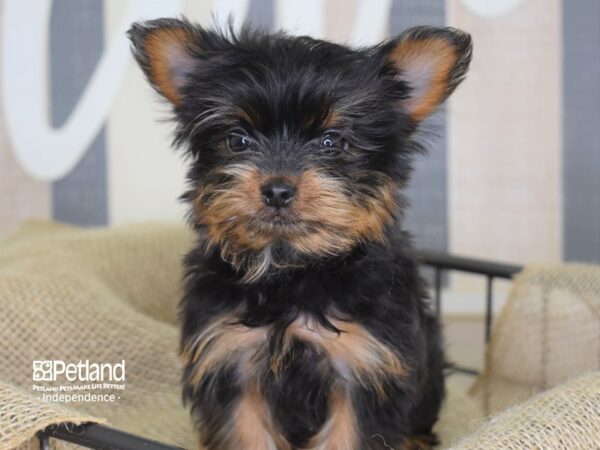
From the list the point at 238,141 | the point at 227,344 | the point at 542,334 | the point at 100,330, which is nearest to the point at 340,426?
the point at 227,344

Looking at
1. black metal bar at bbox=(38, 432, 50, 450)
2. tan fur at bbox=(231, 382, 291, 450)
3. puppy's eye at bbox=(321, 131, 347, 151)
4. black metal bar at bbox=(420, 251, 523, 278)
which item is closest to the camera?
black metal bar at bbox=(38, 432, 50, 450)

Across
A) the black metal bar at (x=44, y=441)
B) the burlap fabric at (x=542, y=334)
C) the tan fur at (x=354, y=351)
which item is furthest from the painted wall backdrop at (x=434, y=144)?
the black metal bar at (x=44, y=441)

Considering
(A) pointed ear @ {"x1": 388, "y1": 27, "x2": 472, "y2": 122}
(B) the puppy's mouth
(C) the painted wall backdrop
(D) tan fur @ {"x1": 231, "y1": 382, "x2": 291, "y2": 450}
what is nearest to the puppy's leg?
(D) tan fur @ {"x1": 231, "y1": 382, "x2": 291, "y2": 450}

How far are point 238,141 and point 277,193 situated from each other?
0.86 ft

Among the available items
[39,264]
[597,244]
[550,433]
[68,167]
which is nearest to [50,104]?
[68,167]

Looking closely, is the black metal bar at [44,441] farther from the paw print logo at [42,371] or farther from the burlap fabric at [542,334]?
the burlap fabric at [542,334]

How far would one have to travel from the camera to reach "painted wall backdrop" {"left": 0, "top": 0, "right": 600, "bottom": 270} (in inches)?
170

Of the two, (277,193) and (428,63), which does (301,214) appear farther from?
(428,63)

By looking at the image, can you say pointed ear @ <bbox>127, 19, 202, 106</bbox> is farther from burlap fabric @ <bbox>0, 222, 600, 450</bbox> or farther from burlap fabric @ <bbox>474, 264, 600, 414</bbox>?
burlap fabric @ <bbox>474, 264, 600, 414</bbox>

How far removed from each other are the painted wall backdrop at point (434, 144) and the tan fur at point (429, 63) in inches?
72.4

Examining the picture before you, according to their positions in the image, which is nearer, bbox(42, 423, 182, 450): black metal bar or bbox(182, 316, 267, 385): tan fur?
bbox(42, 423, 182, 450): black metal bar

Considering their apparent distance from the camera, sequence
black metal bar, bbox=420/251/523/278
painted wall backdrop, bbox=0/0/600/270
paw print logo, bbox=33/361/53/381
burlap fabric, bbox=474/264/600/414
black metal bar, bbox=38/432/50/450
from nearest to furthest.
Result: black metal bar, bbox=38/432/50/450 → paw print logo, bbox=33/361/53/381 → burlap fabric, bbox=474/264/600/414 → black metal bar, bbox=420/251/523/278 → painted wall backdrop, bbox=0/0/600/270

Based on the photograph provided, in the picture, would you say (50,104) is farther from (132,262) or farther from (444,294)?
(444,294)

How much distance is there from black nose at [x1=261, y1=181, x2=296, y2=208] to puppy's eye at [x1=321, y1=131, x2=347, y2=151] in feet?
0.66
